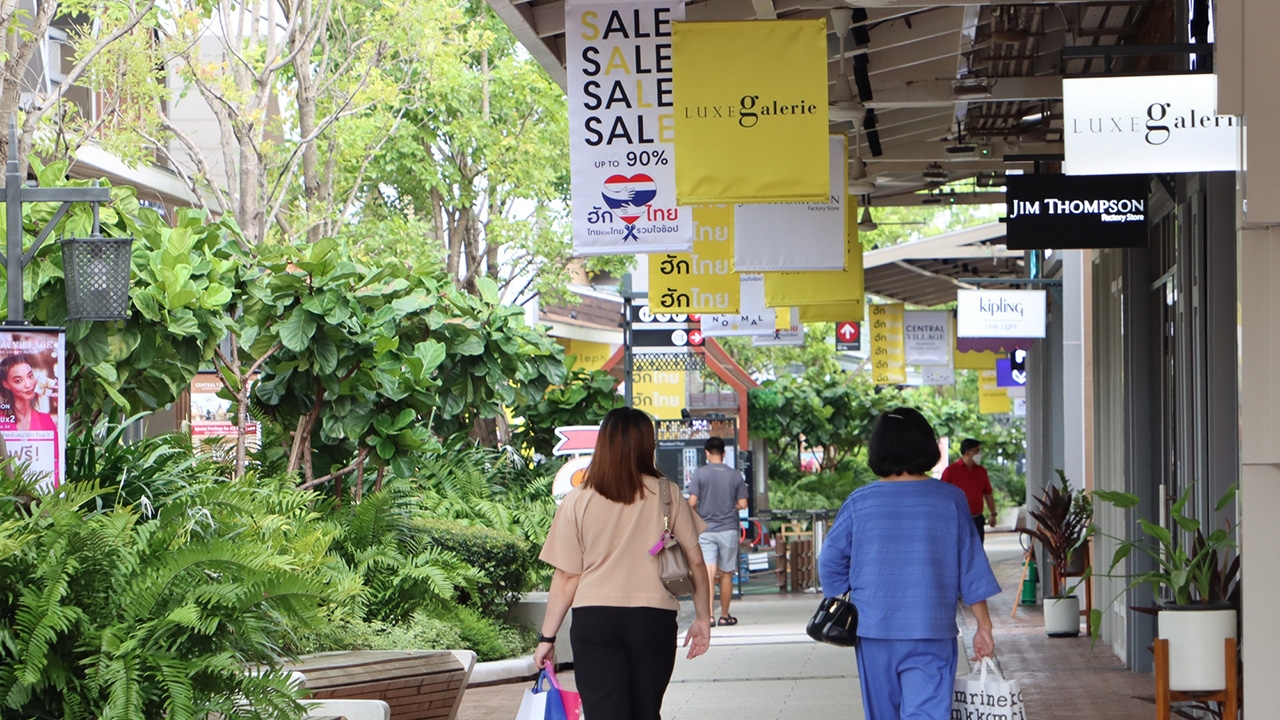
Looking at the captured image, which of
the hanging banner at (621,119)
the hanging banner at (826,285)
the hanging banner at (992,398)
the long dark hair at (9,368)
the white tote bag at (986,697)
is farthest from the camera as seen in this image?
the hanging banner at (992,398)

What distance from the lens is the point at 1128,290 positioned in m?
11.3

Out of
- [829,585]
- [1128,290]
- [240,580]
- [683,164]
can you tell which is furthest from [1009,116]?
[240,580]

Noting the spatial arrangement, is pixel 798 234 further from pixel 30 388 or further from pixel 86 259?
pixel 30 388

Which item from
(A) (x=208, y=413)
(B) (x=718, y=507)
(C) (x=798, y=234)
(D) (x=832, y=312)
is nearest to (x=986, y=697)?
(C) (x=798, y=234)

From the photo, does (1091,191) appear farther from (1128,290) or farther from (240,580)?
(240,580)

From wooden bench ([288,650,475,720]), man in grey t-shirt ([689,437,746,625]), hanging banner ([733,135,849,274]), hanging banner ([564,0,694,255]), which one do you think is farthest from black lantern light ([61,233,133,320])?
man in grey t-shirt ([689,437,746,625])

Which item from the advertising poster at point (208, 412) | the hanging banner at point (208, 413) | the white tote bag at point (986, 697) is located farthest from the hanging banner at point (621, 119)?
the advertising poster at point (208, 412)

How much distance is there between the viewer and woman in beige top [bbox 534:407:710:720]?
5.98m

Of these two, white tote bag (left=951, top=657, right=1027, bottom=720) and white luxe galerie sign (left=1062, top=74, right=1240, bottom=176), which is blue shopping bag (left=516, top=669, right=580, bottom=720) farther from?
white luxe galerie sign (left=1062, top=74, right=1240, bottom=176)

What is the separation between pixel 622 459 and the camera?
6137 millimetres

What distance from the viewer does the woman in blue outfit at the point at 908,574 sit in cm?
573

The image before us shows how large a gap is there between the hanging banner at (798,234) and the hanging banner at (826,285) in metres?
2.13

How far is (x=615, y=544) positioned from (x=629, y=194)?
135 inches

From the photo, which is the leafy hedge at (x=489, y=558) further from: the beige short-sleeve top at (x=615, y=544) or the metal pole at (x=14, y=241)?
the beige short-sleeve top at (x=615, y=544)
